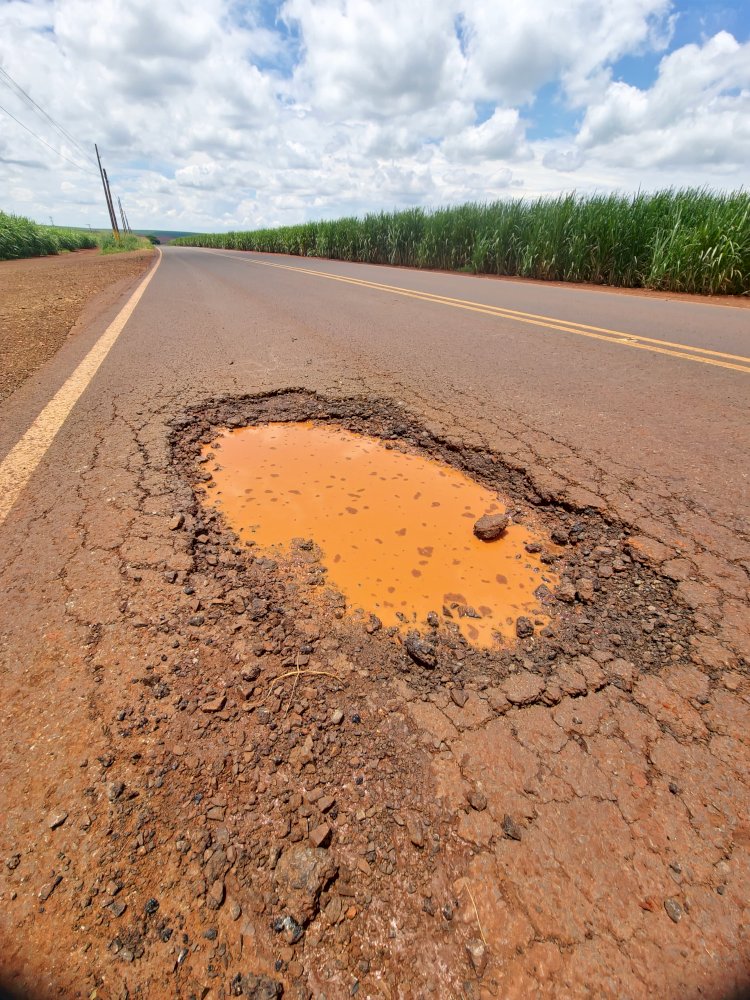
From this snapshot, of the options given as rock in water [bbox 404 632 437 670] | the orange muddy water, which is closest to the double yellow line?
the orange muddy water

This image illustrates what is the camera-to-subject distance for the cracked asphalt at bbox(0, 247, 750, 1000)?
0.86 m

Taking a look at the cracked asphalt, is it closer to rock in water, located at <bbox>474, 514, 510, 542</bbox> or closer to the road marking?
the road marking

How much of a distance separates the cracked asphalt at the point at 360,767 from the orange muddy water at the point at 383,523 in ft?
0.57

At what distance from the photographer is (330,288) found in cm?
969

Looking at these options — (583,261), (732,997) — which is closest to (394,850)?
(732,997)

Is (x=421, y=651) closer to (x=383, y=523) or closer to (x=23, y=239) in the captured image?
(x=383, y=523)

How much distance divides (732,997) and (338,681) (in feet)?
3.18

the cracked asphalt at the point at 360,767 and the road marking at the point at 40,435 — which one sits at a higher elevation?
the road marking at the point at 40,435

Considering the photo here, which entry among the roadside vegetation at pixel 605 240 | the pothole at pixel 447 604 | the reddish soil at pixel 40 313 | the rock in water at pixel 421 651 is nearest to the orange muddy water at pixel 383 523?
the pothole at pixel 447 604

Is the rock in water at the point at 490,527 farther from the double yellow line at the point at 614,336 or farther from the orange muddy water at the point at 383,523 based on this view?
the double yellow line at the point at 614,336

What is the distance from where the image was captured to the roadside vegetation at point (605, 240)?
30.4 feet

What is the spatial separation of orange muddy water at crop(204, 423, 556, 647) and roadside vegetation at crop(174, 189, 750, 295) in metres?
10.1

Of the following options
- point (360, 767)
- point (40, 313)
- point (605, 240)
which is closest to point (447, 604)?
point (360, 767)

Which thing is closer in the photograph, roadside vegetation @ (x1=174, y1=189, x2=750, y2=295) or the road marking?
the road marking
